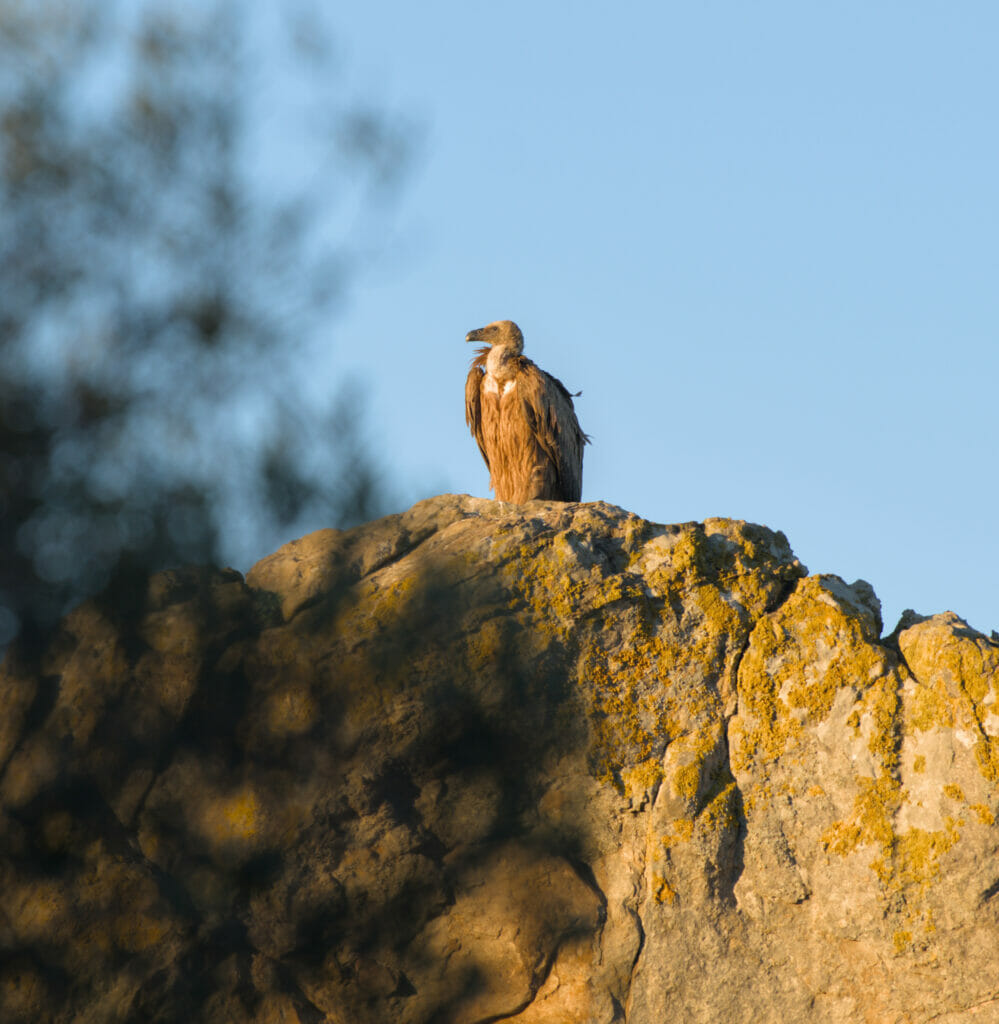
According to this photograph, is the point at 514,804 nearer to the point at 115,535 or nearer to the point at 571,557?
the point at 571,557

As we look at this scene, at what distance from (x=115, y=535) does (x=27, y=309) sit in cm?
78

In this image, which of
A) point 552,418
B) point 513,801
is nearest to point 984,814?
point 513,801

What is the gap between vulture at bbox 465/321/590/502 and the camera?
7.12 metres

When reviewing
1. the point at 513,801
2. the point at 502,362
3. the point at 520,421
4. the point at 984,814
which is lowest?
the point at 513,801

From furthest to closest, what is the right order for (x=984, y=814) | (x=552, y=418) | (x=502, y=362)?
1. (x=502, y=362)
2. (x=552, y=418)
3. (x=984, y=814)

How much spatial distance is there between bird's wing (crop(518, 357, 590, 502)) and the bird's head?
0.12 metres

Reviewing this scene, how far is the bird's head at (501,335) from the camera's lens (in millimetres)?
7301

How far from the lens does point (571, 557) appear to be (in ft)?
14.4

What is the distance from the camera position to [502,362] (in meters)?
7.27

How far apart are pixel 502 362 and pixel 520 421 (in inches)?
15.1

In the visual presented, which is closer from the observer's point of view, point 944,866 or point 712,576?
point 944,866

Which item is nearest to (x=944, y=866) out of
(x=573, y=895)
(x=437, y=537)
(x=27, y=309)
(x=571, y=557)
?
(x=573, y=895)

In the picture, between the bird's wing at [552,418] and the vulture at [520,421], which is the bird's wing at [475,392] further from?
the bird's wing at [552,418]

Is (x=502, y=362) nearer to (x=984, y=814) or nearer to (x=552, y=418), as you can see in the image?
(x=552, y=418)
